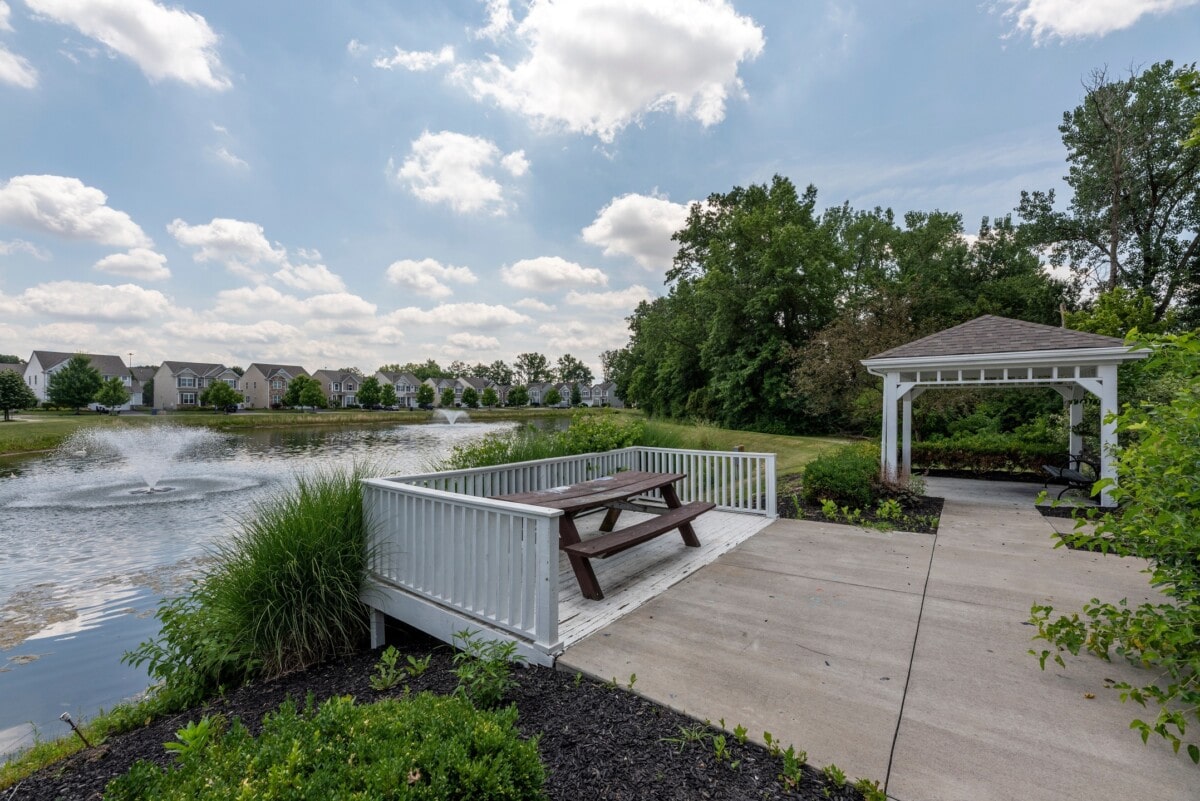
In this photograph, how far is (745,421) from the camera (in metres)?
23.1

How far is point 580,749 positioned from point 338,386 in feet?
238

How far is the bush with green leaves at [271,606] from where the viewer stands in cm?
340

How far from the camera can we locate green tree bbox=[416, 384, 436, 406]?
2630 inches

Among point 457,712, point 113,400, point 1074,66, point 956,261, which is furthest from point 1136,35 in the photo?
point 113,400

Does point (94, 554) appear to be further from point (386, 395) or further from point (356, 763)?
point (386, 395)

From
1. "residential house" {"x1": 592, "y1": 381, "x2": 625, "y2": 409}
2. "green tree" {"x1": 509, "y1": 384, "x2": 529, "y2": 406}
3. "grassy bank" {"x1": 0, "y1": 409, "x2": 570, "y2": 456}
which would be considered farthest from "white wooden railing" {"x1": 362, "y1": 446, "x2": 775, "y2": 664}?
"residential house" {"x1": 592, "y1": 381, "x2": 625, "y2": 409}

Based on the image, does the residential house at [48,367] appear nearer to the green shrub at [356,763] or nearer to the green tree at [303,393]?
the green tree at [303,393]

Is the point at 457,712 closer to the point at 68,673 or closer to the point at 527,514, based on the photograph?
the point at 527,514

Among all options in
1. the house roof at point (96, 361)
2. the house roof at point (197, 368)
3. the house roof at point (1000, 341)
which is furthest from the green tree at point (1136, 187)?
the house roof at point (197, 368)

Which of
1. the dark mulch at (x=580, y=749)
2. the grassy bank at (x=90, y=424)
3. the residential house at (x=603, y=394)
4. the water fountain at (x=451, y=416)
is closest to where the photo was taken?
the dark mulch at (x=580, y=749)

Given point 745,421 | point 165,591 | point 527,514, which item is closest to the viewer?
point 527,514

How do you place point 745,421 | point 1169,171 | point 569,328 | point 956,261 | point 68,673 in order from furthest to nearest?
point 569,328
point 745,421
point 956,261
point 1169,171
point 68,673

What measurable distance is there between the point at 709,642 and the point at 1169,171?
80.5ft

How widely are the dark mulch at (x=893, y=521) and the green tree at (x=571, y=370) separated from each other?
282 ft
